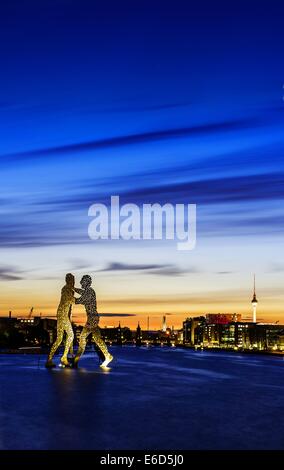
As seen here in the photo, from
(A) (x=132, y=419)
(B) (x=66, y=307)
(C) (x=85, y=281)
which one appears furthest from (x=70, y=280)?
(A) (x=132, y=419)

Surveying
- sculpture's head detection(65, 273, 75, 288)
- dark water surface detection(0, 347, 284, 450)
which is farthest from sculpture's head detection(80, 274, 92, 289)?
dark water surface detection(0, 347, 284, 450)

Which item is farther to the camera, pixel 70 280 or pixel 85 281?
pixel 85 281

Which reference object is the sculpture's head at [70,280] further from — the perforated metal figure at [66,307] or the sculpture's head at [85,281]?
the sculpture's head at [85,281]

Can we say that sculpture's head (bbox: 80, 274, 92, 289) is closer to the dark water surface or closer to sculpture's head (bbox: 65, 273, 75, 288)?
sculpture's head (bbox: 65, 273, 75, 288)

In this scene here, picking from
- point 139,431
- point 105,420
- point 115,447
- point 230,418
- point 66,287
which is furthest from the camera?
point 66,287

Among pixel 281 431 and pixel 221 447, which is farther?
pixel 281 431

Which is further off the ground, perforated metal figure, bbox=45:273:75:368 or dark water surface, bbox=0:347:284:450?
perforated metal figure, bbox=45:273:75:368

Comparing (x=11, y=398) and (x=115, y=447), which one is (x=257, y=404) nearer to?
(x=11, y=398)

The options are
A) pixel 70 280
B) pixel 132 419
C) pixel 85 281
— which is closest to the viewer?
pixel 132 419

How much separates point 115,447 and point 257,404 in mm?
15196

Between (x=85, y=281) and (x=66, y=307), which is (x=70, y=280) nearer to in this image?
(x=85, y=281)
